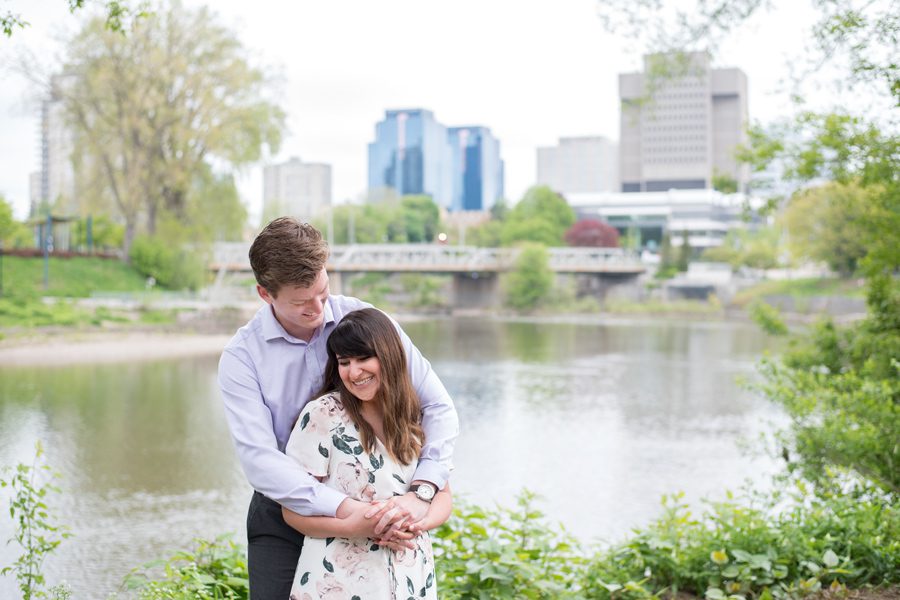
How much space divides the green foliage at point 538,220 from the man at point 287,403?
5070 centimetres

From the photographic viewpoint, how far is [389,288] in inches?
1832

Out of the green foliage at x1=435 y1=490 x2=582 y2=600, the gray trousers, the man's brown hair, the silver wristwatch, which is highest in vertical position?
the man's brown hair

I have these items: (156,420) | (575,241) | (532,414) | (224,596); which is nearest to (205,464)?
(156,420)

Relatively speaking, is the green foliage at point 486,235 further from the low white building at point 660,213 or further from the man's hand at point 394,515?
the man's hand at point 394,515

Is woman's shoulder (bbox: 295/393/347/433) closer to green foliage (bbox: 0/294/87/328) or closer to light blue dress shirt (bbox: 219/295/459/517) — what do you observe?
light blue dress shirt (bbox: 219/295/459/517)

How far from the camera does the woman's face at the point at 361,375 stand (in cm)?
194

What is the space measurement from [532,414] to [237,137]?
58.9 ft

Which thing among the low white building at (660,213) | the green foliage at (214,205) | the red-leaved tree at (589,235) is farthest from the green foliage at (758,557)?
the low white building at (660,213)

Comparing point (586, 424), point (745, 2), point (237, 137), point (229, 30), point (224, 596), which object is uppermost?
point (229, 30)

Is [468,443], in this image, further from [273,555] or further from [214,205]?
[214,205]

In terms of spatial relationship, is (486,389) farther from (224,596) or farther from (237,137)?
(237,137)

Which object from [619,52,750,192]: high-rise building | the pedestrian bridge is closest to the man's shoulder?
the pedestrian bridge

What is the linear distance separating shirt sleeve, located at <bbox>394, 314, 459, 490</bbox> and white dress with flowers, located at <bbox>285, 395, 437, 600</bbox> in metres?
0.07

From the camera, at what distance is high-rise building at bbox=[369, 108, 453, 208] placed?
101625 mm
